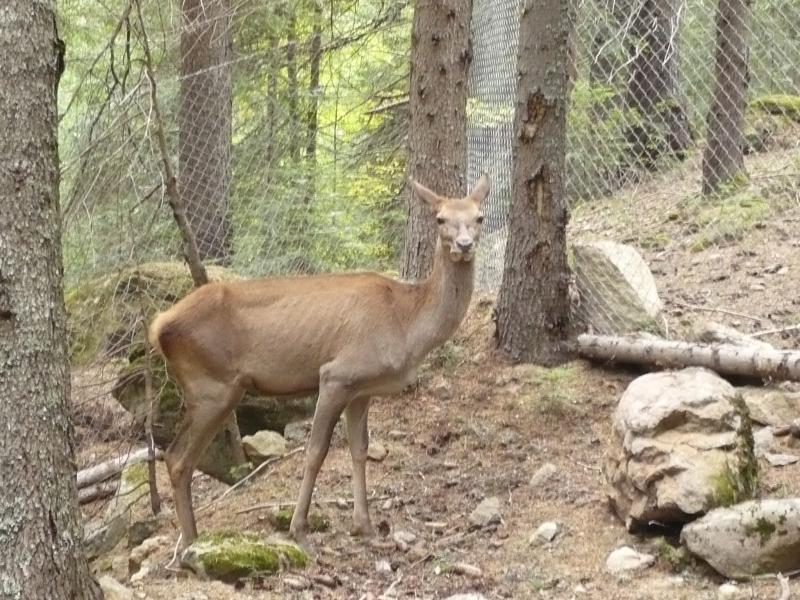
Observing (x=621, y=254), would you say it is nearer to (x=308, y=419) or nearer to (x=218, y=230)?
(x=308, y=419)

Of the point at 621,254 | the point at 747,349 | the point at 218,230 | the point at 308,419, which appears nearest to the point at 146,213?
the point at 218,230

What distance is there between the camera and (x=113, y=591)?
4.95 metres

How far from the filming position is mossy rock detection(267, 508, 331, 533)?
692cm

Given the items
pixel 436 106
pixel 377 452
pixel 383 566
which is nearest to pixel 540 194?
pixel 436 106

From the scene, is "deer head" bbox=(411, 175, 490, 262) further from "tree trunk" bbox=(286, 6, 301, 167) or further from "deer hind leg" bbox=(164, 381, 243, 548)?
"tree trunk" bbox=(286, 6, 301, 167)

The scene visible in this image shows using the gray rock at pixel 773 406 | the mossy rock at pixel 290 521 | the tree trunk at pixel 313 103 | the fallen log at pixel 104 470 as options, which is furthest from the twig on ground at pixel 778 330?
the tree trunk at pixel 313 103

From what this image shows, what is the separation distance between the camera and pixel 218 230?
11.3 metres

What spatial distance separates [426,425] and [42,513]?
4378 millimetres

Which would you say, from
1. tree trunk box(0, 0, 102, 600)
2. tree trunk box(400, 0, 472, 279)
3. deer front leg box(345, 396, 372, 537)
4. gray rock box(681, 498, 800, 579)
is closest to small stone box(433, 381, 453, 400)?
tree trunk box(400, 0, 472, 279)

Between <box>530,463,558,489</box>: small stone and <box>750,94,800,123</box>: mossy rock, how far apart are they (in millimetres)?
7591

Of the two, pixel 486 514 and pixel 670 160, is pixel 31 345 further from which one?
pixel 670 160

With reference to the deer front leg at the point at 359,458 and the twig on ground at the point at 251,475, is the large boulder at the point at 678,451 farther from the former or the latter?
the twig on ground at the point at 251,475

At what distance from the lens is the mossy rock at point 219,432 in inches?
327

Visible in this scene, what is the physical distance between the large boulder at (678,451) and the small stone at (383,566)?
133 centimetres
